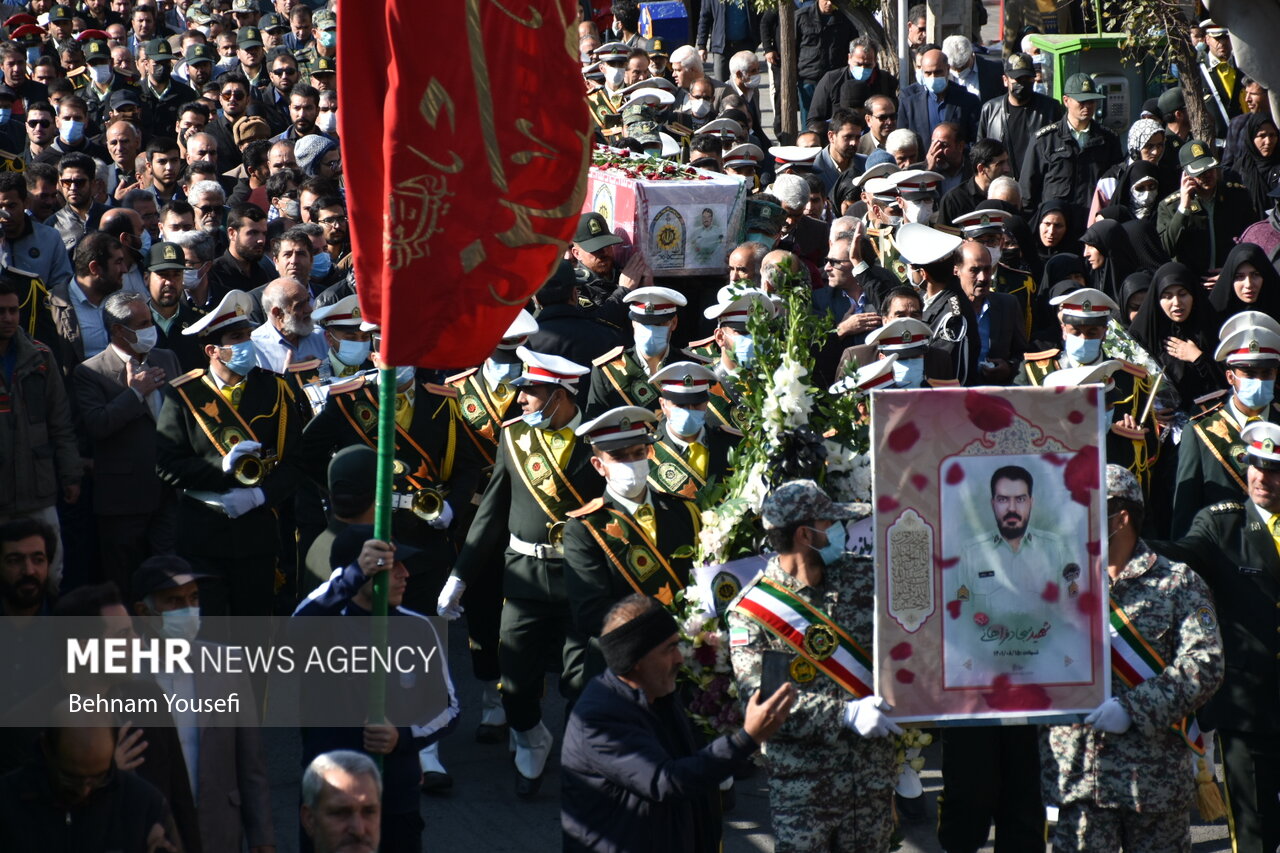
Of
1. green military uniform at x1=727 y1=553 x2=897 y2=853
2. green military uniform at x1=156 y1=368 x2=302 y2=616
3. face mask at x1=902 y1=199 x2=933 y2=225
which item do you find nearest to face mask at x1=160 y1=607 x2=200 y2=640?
green military uniform at x1=727 y1=553 x2=897 y2=853

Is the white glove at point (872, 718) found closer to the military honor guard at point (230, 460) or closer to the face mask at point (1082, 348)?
the military honor guard at point (230, 460)

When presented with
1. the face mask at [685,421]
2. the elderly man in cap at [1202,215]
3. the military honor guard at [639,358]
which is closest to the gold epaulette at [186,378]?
the military honor guard at [639,358]

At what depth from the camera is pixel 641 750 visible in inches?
212

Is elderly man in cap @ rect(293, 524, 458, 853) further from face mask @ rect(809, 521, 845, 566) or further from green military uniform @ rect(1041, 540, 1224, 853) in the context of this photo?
green military uniform @ rect(1041, 540, 1224, 853)

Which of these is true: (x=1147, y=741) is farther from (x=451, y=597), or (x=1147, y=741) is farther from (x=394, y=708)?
(x=451, y=597)

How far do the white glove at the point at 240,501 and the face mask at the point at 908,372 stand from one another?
313 centimetres

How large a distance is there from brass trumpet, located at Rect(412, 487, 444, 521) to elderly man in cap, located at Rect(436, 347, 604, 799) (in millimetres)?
303

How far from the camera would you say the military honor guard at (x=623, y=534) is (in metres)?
7.27

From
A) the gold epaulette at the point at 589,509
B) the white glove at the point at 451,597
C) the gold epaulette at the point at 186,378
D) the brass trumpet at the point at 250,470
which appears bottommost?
the white glove at the point at 451,597

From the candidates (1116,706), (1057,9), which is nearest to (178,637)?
(1116,706)

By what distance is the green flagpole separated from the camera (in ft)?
16.2

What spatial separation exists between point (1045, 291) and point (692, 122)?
5843mm

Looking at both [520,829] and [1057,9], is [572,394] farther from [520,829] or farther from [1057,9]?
[1057,9]

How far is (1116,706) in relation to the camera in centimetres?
599
